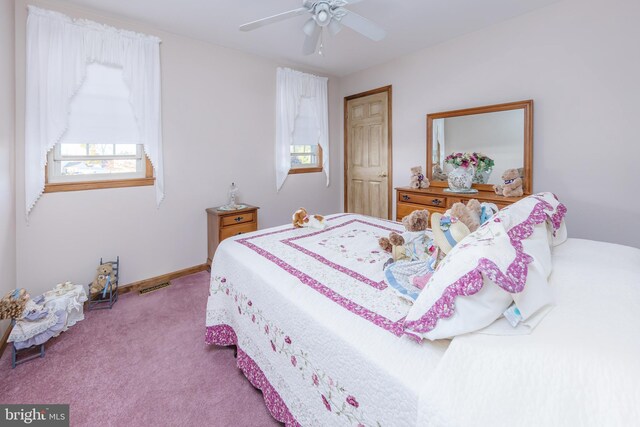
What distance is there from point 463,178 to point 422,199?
456 mm

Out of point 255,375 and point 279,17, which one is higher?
point 279,17

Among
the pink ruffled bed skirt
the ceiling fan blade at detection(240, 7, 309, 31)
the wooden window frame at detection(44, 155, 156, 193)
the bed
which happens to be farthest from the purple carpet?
the ceiling fan blade at detection(240, 7, 309, 31)

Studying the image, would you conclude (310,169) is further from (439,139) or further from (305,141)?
(439,139)

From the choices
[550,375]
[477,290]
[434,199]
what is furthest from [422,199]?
[550,375]

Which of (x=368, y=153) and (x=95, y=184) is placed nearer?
(x=95, y=184)

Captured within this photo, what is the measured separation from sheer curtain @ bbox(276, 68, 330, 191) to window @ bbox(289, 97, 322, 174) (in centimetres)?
5

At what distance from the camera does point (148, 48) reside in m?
2.90

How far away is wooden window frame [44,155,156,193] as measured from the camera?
2.54 metres

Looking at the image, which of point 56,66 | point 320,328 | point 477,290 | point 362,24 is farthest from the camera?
point 56,66

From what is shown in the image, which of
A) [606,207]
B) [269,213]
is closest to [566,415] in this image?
[606,207]

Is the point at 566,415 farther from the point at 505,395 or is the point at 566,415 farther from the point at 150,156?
the point at 150,156

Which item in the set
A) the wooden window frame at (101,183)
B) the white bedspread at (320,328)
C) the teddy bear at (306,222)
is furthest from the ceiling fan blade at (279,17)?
the wooden window frame at (101,183)

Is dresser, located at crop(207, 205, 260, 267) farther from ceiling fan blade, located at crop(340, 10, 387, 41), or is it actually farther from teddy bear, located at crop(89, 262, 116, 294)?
ceiling fan blade, located at crop(340, 10, 387, 41)

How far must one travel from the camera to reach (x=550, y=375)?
0.68 metres
